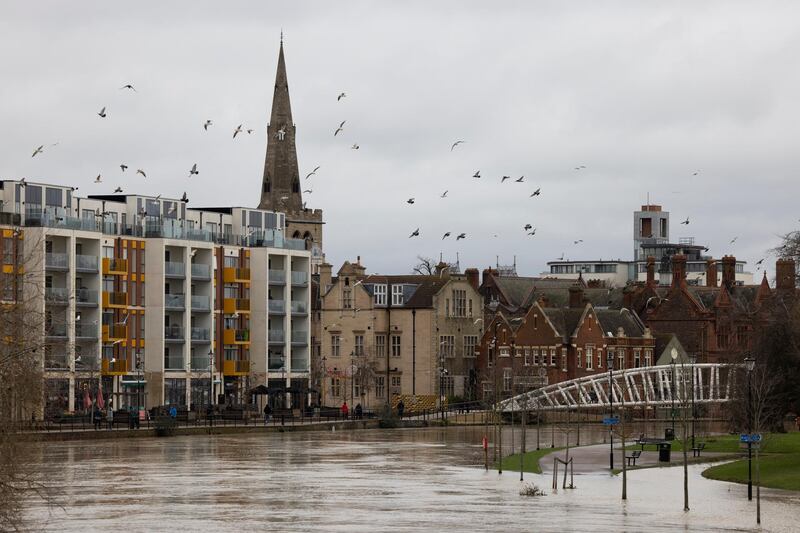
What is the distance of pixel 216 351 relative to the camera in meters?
135

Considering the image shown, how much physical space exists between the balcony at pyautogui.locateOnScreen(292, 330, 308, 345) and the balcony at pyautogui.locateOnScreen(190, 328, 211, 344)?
10.9 metres

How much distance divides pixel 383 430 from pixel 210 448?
28.9 m

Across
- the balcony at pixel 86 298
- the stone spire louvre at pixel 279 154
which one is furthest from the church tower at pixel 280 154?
the balcony at pixel 86 298

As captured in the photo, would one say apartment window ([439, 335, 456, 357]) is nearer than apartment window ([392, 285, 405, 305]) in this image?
Yes

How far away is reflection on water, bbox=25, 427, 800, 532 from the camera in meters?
53.2

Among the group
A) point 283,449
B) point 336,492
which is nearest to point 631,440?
point 283,449

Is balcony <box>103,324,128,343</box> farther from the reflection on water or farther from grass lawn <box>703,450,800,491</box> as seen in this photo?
grass lawn <box>703,450,800,491</box>

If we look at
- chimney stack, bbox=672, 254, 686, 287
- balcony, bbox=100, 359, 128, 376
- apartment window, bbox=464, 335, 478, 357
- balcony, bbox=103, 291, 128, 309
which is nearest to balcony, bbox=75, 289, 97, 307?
balcony, bbox=103, 291, 128, 309

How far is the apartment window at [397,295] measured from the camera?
14762cm

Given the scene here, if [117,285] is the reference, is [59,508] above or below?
below

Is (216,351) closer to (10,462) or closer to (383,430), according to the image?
(383,430)

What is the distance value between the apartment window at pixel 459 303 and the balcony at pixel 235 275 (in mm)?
20106

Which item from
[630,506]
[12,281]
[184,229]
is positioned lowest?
[630,506]

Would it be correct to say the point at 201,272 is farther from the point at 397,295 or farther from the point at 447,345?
the point at 447,345
